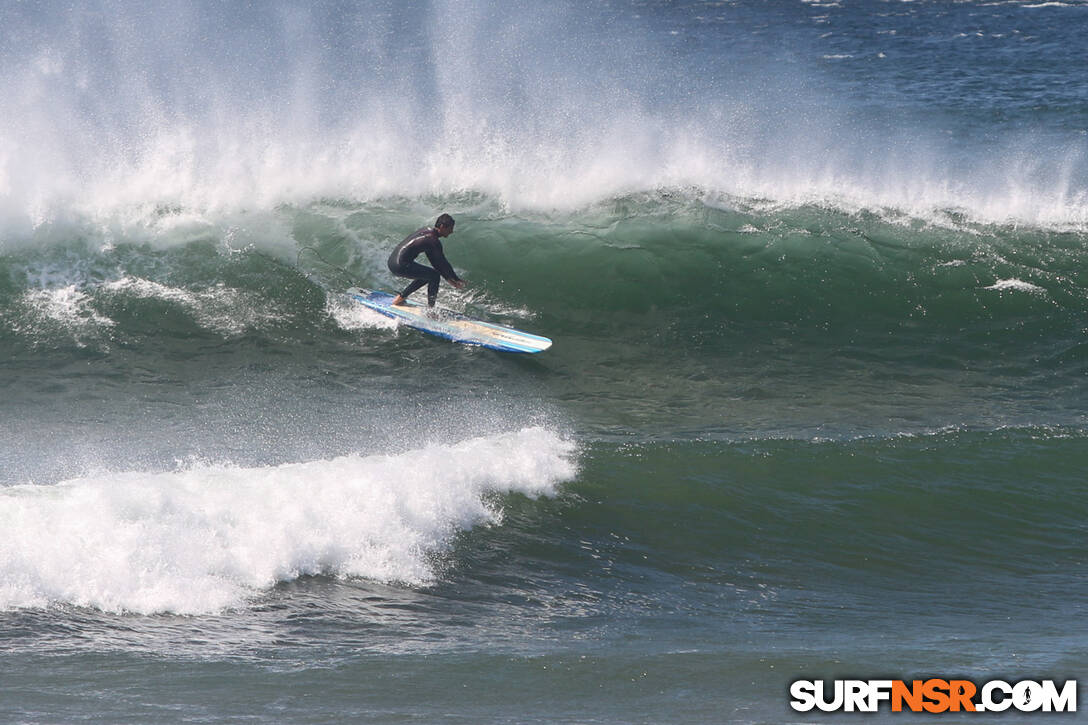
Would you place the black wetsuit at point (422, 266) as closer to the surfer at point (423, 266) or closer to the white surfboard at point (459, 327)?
the surfer at point (423, 266)

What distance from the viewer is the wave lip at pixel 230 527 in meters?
6.72

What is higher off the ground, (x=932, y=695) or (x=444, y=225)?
(x=444, y=225)

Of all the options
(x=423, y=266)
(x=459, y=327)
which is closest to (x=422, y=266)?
(x=423, y=266)

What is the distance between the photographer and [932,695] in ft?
18.8

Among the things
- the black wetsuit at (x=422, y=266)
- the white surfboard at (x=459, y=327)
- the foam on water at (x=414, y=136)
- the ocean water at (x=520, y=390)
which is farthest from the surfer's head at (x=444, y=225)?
the foam on water at (x=414, y=136)

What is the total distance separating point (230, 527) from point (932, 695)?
181 inches

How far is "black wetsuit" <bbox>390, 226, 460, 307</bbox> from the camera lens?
40.5 feet

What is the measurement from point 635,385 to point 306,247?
16.5 feet

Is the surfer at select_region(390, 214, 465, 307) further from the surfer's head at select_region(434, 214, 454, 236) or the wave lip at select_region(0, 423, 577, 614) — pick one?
the wave lip at select_region(0, 423, 577, 614)

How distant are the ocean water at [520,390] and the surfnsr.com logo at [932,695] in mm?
131

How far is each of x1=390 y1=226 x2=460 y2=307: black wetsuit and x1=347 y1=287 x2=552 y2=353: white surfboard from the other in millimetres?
200

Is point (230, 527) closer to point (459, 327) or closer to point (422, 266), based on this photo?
point (459, 327)

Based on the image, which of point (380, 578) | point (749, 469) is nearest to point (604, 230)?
point (749, 469)

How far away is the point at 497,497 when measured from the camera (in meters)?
8.61
